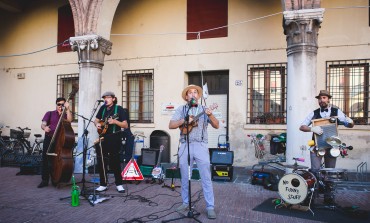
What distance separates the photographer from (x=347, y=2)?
9.65 metres

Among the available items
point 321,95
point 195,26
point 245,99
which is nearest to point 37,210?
point 321,95

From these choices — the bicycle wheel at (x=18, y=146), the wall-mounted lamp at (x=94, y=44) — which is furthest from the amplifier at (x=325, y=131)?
the bicycle wheel at (x=18, y=146)

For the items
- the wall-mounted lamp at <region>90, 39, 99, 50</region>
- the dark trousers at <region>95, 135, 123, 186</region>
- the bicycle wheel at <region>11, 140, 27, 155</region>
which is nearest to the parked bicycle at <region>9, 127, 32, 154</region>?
the bicycle wheel at <region>11, 140, 27, 155</region>

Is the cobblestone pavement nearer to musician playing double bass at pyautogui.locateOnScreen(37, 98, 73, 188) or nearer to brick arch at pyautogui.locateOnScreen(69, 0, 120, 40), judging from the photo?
musician playing double bass at pyautogui.locateOnScreen(37, 98, 73, 188)

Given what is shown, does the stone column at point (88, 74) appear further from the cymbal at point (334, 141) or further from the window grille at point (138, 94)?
the cymbal at point (334, 141)

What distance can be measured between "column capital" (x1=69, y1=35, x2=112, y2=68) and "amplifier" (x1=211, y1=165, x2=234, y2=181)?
15.6ft

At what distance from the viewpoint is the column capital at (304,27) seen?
7.28 m

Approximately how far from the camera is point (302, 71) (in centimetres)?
737

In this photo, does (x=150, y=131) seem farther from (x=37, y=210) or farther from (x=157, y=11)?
(x=37, y=210)

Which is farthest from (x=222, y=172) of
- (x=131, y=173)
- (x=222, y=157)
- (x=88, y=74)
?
(x=88, y=74)

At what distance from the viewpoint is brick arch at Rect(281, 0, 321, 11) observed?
729cm

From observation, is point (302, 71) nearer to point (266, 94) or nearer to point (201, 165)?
point (266, 94)

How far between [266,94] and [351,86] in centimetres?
256

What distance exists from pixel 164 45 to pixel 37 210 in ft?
25.0
